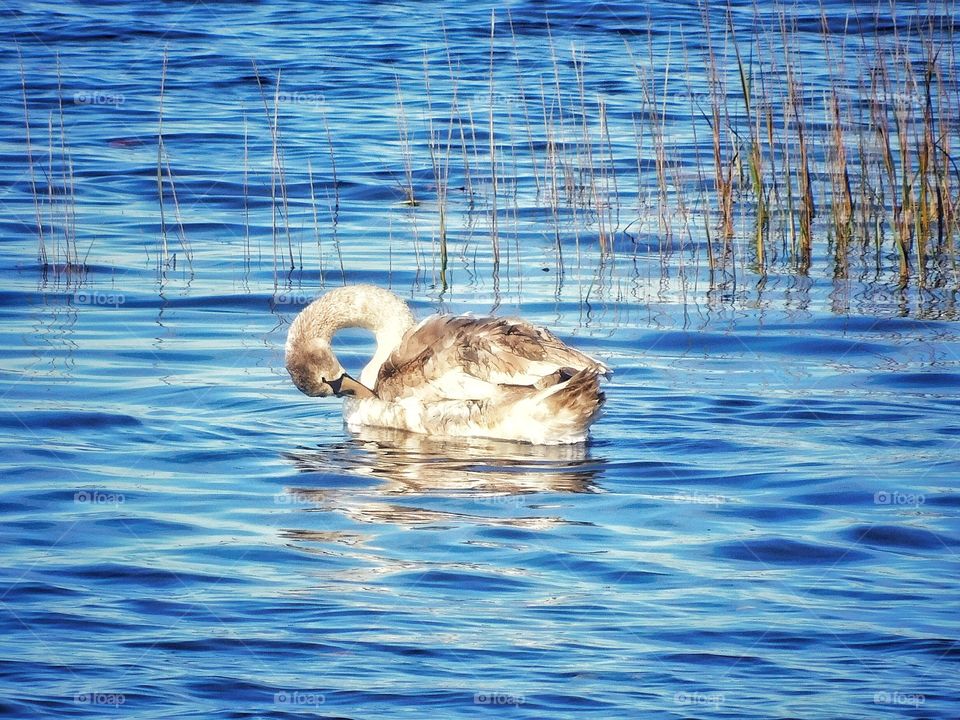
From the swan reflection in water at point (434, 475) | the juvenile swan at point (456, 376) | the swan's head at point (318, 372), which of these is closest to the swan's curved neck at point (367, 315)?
the juvenile swan at point (456, 376)

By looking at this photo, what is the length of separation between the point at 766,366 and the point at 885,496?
2.95 m

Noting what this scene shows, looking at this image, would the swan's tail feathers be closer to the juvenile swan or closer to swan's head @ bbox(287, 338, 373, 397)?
the juvenile swan

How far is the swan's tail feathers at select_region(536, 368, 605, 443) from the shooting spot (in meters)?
8.55

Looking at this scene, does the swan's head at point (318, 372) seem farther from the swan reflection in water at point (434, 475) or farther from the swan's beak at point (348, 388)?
the swan reflection in water at point (434, 475)

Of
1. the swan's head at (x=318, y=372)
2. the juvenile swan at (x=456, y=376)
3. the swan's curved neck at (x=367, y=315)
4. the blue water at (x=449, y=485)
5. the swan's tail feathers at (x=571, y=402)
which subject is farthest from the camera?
the swan's curved neck at (x=367, y=315)

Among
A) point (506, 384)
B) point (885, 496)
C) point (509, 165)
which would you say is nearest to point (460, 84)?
point (509, 165)

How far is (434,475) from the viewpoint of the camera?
8.29 m

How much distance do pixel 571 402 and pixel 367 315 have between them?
1844mm

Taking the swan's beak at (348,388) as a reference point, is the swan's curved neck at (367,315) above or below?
above

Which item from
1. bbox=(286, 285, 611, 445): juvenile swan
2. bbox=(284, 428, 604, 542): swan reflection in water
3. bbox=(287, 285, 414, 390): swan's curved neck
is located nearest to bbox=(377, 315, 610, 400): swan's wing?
bbox=(286, 285, 611, 445): juvenile swan

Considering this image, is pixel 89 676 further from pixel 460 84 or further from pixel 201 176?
pixel 460 84

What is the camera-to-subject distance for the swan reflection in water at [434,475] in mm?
7500

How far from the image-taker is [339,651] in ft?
18.6

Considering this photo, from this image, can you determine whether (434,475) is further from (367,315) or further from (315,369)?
(367,315)
